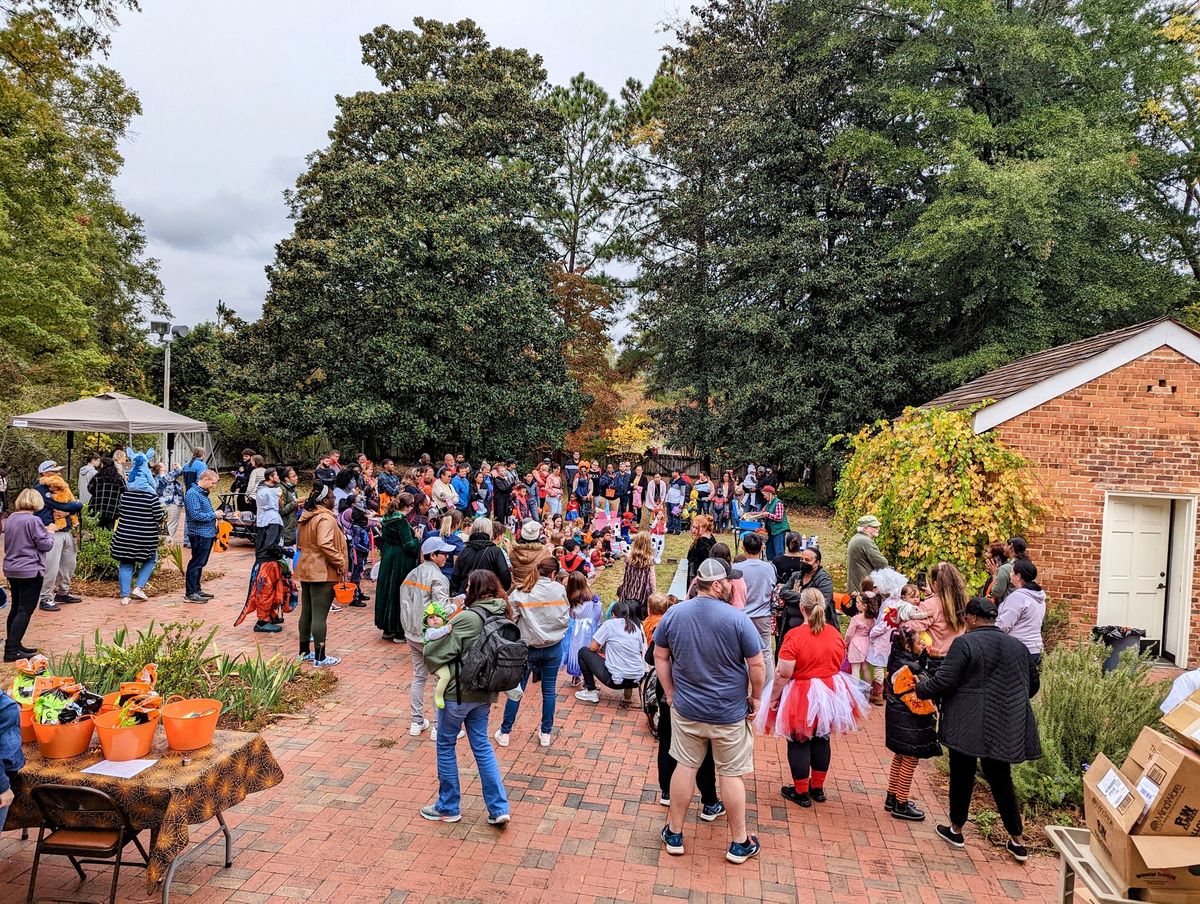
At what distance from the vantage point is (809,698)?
5.29 m

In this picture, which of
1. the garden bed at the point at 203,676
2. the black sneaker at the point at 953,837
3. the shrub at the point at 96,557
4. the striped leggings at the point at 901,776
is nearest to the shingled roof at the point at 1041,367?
the striped leggings at the point at 901,776

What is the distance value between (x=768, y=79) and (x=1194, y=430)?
18.8 meters

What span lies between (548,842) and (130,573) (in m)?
8.21

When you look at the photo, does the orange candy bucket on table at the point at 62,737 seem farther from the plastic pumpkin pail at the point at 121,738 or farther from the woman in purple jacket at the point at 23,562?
the woman in purple jacket at the point at 23,562

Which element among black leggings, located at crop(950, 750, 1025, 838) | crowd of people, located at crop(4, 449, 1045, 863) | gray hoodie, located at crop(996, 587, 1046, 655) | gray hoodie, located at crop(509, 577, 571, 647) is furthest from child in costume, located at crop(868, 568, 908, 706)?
gray hoodie, located at crop(509, 577, 571, 647)

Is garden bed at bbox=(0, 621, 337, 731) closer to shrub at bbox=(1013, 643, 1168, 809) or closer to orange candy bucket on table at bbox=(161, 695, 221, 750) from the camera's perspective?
orange candy bucket on table at bbox=(161, 695, 221, 750)

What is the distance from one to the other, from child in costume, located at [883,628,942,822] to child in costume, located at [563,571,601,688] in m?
3.10

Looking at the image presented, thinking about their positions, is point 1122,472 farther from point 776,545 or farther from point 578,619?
point 578,619

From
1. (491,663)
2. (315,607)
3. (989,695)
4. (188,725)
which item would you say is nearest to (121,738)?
(188,725)

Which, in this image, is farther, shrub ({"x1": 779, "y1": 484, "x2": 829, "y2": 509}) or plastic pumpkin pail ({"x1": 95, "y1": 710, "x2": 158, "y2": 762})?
shrub ({"x1": 779, "y1": 484, "x2": 829, "y2": 509})

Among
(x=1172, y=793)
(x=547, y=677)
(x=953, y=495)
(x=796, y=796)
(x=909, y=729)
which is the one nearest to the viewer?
(x=1172, y=793)

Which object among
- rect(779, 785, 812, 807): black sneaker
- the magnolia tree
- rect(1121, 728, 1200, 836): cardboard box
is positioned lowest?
rect(779, 785, 812, 807): black sneaker

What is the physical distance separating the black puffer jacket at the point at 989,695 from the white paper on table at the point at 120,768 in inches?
190

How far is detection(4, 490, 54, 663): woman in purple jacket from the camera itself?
23.7 ft
